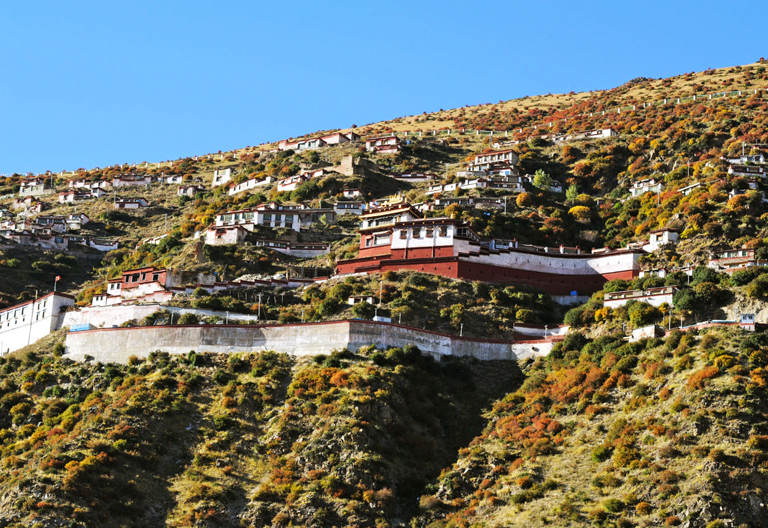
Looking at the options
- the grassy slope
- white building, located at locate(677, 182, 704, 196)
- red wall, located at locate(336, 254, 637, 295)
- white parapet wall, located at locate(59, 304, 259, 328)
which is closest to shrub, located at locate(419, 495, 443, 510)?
the grassy slope

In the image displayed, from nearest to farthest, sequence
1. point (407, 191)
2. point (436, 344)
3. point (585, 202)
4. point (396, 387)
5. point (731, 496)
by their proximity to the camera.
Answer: point (731, 496), point (396, 387), point (436, 344), point (585, 202), point (407, 191)

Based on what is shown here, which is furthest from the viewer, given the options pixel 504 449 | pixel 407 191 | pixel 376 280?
pixel 407 191

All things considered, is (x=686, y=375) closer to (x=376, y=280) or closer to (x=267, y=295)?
(x=376, y=280)

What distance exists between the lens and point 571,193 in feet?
368

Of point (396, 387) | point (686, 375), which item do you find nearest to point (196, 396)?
point (396, 387)

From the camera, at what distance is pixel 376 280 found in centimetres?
7938

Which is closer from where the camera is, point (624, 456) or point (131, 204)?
point (624, 456)

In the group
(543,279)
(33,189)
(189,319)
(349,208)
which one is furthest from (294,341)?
(33,189)

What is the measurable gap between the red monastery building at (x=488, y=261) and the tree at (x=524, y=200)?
22.8 m

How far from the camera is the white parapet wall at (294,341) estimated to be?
67.2 metres

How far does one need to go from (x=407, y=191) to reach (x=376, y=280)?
4164 centimetres

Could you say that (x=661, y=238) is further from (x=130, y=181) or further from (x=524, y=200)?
(x=130, y=181)

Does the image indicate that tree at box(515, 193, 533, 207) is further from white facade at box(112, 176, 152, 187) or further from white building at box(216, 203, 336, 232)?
white facade at box(112, 176, 152, 187)

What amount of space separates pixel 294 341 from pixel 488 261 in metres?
19.9
